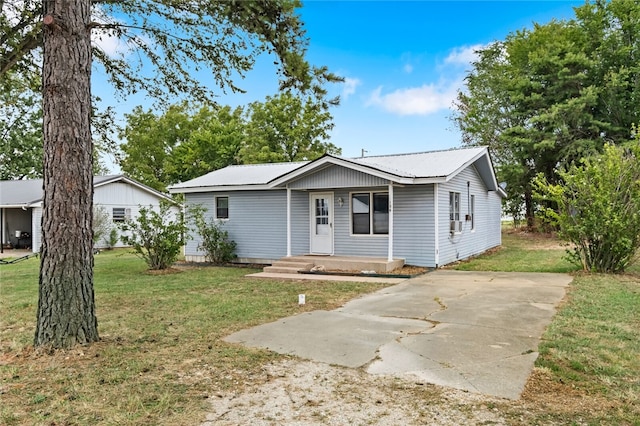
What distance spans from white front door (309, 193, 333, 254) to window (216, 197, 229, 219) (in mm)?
3338

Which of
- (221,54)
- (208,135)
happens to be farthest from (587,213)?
(208,135)

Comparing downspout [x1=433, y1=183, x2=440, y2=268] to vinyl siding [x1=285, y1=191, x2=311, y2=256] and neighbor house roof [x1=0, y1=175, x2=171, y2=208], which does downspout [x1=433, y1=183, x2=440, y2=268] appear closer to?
vinyl siding [x1=285, y1=191, x2=311, y2=256]

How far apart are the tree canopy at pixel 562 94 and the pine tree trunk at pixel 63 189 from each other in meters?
20.6

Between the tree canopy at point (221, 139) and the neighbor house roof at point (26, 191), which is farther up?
the tree canopy at point (221, 139)

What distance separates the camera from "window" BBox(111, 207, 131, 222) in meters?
22.6

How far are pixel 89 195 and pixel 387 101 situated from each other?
19461 millimetres

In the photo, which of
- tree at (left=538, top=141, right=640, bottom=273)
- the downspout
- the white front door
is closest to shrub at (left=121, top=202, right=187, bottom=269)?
the white front door

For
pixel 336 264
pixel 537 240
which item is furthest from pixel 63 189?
pixel 537 240

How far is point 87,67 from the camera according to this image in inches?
193

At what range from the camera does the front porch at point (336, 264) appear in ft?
37.7

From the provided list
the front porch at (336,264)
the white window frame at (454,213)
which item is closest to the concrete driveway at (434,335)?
the front porch at (336,264)

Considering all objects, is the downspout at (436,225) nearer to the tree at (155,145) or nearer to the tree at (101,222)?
the tree at (101,222)

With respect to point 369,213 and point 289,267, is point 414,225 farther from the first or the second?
point 289,267

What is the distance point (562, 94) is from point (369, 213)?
16.5 meters
